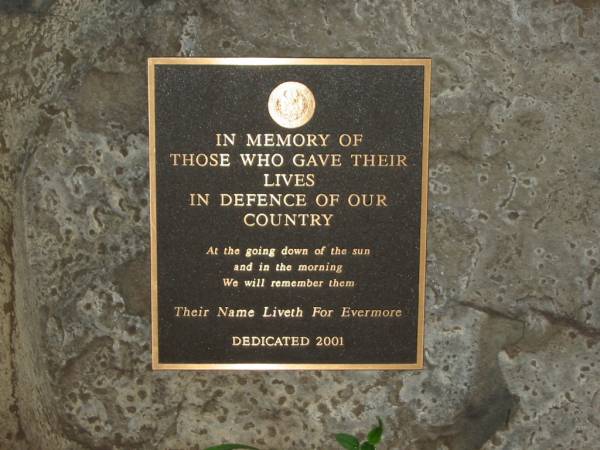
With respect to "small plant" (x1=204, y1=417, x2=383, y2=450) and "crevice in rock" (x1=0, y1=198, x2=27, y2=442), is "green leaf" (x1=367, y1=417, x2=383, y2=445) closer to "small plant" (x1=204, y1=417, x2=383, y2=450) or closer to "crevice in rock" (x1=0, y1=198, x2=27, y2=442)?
"small plant" (x1=204, y1=417, x2=383, y2=450)

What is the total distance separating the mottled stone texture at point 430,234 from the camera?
206 cm

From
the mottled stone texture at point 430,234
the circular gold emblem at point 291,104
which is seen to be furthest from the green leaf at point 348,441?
the circular gold emblem at point 291,104

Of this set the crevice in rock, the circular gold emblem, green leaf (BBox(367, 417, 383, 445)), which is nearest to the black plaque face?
the circular gold emblem

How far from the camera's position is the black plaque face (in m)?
2.07

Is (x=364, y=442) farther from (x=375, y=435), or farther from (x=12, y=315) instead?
(x=12, y=315)

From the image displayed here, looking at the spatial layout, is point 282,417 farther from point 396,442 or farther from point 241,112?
point 241,112

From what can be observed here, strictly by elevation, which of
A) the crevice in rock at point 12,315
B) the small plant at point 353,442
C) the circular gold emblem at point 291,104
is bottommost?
the small plant at point 353,442

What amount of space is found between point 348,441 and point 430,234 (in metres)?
0.61

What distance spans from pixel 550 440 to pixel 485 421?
20 centimetres

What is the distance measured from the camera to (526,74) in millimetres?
2080

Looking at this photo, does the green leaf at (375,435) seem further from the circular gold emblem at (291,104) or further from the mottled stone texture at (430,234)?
the circular gold emblem at (291,104)

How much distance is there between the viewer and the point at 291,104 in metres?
2.07

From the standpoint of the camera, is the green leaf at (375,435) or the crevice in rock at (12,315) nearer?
the green leaf at (375,435)

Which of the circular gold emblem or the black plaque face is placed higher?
the circular gold emblem
